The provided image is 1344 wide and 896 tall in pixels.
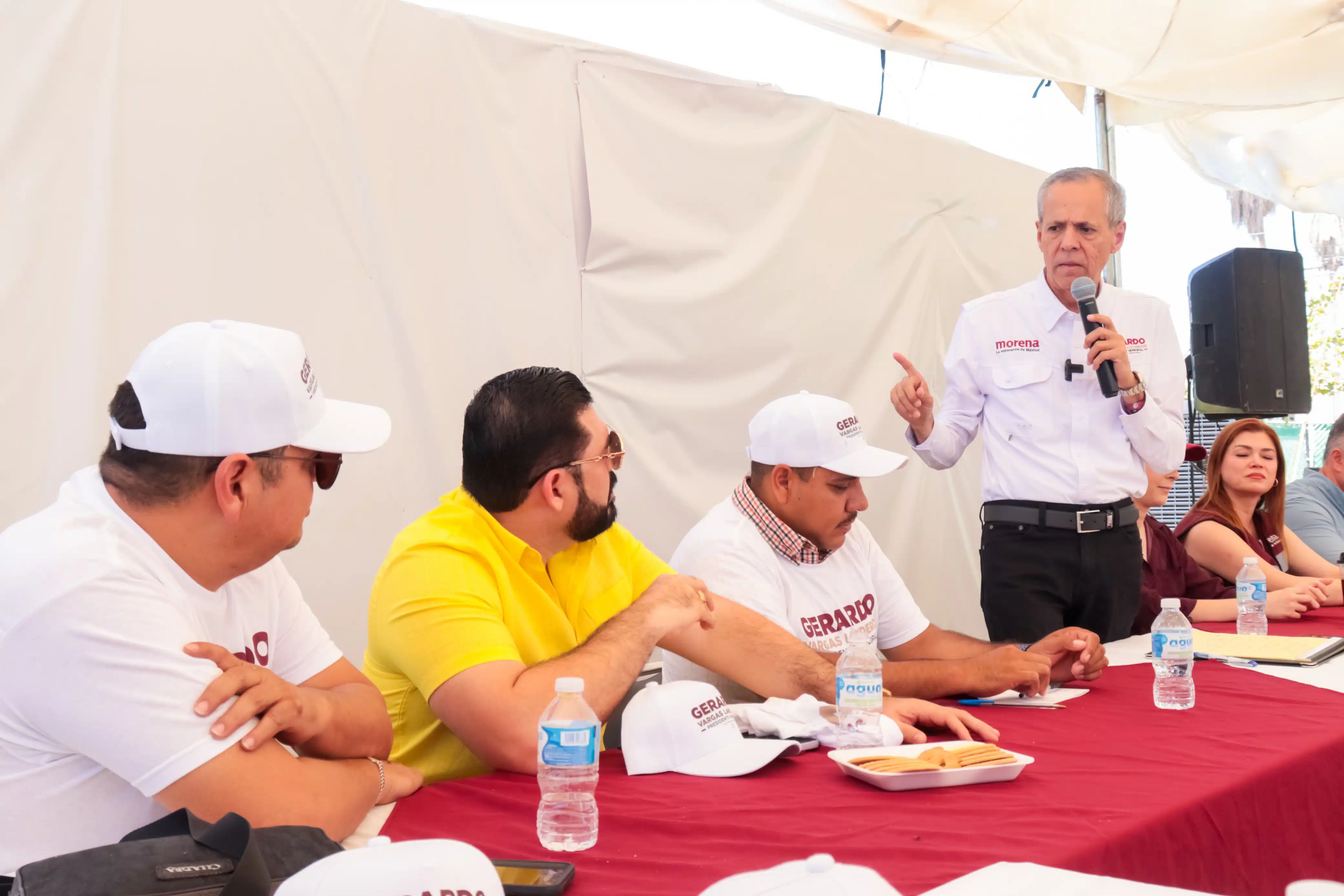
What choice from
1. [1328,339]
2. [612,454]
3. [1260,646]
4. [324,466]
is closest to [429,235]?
[612,454]

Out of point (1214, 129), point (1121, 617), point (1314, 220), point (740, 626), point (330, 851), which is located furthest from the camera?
point (1314, 220)

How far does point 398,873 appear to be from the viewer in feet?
2.21

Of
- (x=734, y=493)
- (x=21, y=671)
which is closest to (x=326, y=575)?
(x=734, y=493)

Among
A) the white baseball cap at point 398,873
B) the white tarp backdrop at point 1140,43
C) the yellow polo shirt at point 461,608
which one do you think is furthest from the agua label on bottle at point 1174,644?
the white tarp backdrop at point 1140,43

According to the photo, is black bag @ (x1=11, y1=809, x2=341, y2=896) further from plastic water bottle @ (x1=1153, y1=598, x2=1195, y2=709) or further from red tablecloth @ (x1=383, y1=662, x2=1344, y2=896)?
plastic water bottle @ (x1=1153, y1=598, x2=1195, y2=709)

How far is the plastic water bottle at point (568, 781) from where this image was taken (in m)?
1.12

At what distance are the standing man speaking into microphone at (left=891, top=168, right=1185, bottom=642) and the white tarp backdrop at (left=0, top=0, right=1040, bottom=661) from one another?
0.80 meters

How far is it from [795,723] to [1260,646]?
1383 mm

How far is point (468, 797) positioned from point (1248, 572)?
2.29m

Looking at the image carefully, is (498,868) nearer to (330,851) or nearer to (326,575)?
(330,851)

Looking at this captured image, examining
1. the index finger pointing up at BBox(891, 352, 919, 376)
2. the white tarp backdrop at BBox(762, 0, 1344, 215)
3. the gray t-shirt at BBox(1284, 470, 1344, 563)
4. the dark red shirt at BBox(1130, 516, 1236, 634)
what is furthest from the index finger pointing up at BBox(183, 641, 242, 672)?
the gray t-shirt at BBox(1284, 470, 1344, 563)

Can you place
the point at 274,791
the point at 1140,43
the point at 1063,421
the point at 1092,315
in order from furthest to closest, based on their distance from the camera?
the point at 1140,43 → the point at 1063,421 → the point at 1092,315 → the point at 274,791

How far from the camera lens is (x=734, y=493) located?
2336 mm

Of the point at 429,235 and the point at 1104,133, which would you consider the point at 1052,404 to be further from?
the point at 1104,133
